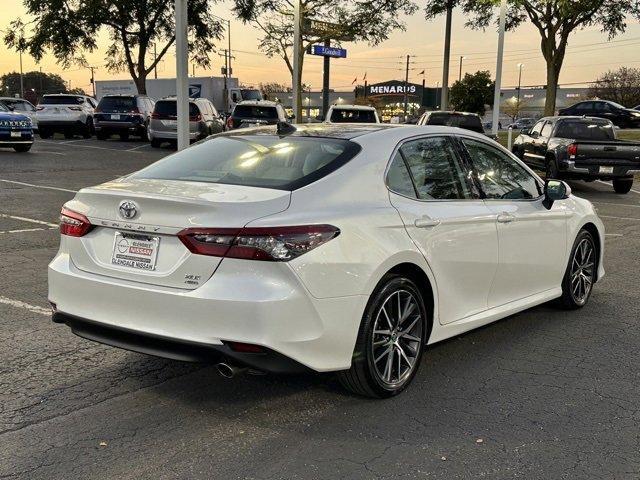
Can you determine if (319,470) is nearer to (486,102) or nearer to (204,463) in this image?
(204,463)

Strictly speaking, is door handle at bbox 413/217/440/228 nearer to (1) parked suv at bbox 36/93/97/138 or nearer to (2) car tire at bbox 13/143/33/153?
(2) car tire at bbox 13/143/33/153

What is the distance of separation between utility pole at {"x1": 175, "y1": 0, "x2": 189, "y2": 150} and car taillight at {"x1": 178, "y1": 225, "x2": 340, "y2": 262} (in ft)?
30.6

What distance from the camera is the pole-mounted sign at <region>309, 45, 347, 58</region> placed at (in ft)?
109

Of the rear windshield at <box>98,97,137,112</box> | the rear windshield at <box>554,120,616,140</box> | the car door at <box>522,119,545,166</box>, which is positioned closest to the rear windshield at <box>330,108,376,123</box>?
the car door at <box>522,119,545,166</box>

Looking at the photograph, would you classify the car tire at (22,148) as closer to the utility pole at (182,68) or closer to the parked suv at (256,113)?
the parked suv at (256,113)

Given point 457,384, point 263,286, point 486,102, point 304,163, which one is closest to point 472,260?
point 457,384

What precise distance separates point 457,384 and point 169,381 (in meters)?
1.81

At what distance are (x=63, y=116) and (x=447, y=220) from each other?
26226 mm

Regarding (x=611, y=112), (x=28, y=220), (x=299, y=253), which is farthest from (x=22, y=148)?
(x=611, y=112)

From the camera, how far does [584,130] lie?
16625 millimetres

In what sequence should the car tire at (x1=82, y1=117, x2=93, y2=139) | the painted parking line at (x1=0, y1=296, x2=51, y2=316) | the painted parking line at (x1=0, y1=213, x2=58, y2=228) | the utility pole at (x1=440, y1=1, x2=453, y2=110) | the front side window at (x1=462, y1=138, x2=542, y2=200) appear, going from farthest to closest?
the car tire at (x1=82, y1=117, x2=93, y2=139) < the utility pole at (x1=440, y1=1, x2=453, y2=110) < the painted parking line at (x1=0, y1=213, x2=58, y2=228) < the painted parking line at (x1=0, y1=296, x2=51, y2=316) < the front side window at (x1=462, y1=138, x2=542, y2=200)

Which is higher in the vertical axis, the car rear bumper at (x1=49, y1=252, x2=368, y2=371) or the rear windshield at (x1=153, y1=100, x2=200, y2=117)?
the rear windshield at (x1=153, y1=100, x2=200, y2=117)

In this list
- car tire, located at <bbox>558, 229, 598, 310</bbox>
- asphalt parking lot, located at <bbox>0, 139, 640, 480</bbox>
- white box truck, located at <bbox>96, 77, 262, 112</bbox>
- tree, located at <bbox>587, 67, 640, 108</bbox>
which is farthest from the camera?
tree, located at <bbox>587, 67, 640, 108</bbox>

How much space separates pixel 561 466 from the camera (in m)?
3.35
